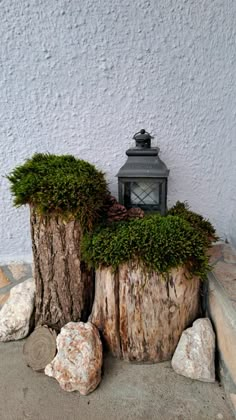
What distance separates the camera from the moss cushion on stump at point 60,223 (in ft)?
3.56

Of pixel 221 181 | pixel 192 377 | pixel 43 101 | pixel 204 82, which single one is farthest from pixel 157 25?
pixel 192 377

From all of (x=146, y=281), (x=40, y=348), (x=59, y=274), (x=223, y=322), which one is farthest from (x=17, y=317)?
(x=223, y=322)

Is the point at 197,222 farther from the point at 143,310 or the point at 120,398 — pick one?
the point at 120,398

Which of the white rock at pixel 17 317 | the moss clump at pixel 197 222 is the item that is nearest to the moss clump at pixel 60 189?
the moss clump at pixel 197 222

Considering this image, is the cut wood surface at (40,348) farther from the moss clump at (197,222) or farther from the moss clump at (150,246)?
the moss clump at (197,222)

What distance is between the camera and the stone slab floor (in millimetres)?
992

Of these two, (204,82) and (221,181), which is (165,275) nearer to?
(221,181)

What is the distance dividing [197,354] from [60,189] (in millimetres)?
928

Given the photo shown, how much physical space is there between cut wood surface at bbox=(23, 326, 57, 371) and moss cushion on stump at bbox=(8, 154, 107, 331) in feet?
0.23

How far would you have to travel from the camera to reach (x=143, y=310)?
3.73 feet

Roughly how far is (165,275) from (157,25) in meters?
1.24

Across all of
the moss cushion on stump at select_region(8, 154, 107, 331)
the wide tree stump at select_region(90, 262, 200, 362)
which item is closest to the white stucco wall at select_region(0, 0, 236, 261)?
the moss cushion on stump at select_region(8, 154, 107, 331)

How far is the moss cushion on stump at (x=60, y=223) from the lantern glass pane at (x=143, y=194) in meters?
0.17

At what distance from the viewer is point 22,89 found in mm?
1362
